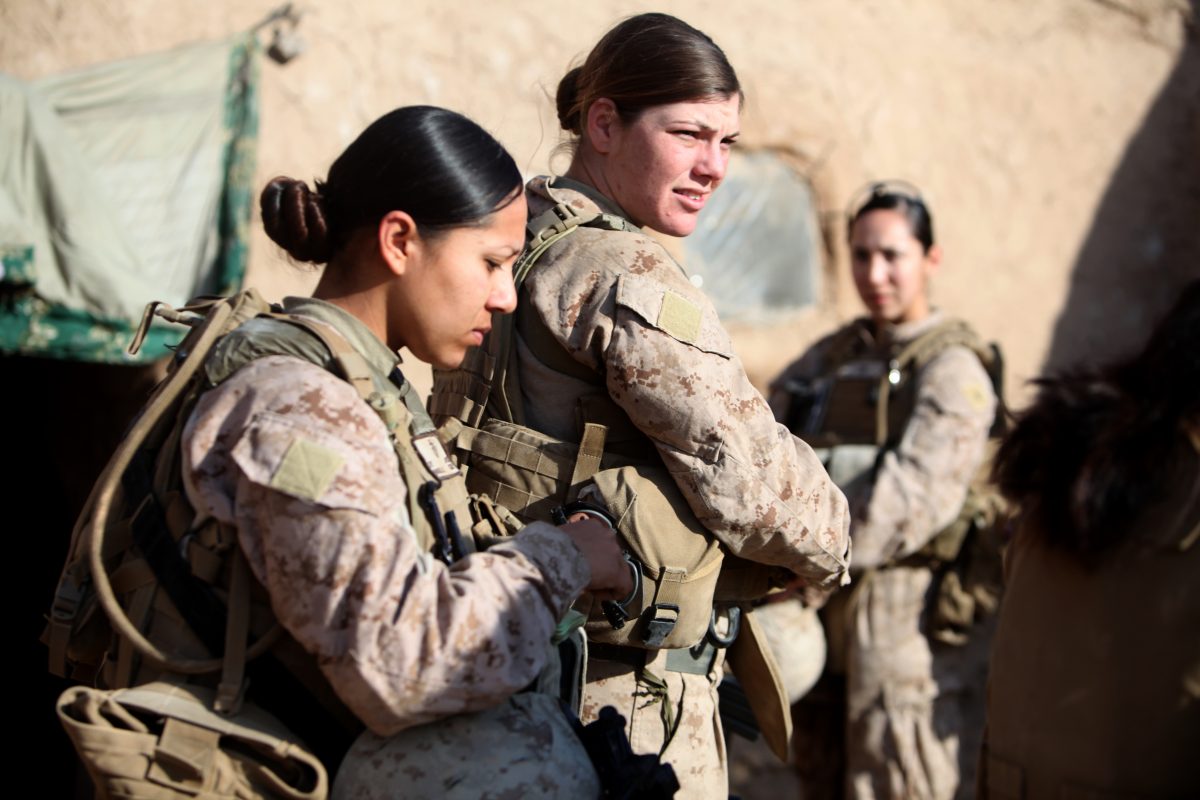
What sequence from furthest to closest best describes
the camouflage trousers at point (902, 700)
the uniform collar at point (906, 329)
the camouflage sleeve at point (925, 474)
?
the uniform collar at point (906, 329) < the camouflage trousers at point (902, 700) < the camouflage sleeve at point (925, 474)

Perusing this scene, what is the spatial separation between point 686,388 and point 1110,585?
1.17 m

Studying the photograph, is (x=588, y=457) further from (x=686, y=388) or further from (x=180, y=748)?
(x=180, y=748)

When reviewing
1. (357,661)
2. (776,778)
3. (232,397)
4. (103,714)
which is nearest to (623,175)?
(232,397)

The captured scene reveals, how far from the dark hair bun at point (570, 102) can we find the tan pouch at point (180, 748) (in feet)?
4.58

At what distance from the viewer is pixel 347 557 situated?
5.39ft

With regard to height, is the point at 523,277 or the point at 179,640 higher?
the point at 523,277

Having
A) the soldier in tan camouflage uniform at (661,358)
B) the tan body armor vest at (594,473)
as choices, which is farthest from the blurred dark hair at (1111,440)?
the tan body armor vest at (594,473)

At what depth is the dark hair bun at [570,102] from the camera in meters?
2.64

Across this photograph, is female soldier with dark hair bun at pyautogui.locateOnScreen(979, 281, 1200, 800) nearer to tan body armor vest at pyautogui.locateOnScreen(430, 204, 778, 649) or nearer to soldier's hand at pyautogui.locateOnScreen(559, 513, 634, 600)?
tan body armor vest at pyautogui.locateOnScreen(430, 204, 778, 649)

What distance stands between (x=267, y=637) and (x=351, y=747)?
191 mm

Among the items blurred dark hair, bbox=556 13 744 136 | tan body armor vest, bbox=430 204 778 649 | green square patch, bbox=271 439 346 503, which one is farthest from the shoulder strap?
green square patch, bbox=271 439 346 503

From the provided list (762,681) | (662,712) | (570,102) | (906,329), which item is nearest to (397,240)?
(570,102)

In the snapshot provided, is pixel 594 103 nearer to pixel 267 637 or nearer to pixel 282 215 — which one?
pixel 282 215

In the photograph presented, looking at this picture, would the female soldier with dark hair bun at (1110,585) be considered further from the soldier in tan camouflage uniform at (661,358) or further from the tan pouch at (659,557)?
the tan pouch at (659,557)
